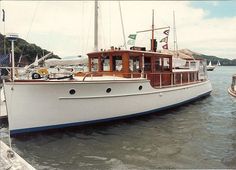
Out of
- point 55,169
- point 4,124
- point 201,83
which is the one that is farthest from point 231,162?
point 201,83

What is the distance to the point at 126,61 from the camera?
42.0 ft

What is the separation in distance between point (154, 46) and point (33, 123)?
841cm

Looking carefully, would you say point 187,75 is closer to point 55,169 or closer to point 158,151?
point 158,151

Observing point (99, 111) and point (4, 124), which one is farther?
point (4, 124)

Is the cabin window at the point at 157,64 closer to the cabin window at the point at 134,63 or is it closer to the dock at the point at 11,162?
the cabin window at the point at 134,63

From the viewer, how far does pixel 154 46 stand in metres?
15.8

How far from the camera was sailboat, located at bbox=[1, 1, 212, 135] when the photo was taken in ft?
31.8

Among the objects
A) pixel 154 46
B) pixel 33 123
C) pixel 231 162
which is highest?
pixel 154 46

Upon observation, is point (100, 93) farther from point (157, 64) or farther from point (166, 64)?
point (166, 64)

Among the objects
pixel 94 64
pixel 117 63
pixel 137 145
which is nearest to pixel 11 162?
pixel 137 145

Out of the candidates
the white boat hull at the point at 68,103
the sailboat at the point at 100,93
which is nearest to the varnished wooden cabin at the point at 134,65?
the sailboat at the point at 100,93

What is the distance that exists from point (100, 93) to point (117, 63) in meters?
2.91

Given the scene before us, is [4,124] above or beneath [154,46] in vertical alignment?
beneath

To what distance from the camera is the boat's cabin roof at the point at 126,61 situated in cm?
1288
